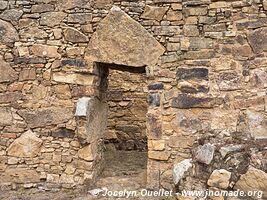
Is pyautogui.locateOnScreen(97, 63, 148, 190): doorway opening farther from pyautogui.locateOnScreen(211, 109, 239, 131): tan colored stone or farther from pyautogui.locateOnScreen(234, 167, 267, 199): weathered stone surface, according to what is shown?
pyautogui.locateOnScreen(234, 167, 267, 199): weathered stone surface

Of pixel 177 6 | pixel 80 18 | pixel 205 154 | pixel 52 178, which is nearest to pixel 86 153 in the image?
pixel 52 178

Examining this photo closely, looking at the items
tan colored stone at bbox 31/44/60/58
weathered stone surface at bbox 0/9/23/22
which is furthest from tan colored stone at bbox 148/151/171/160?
weathered stone surface at bbox 0/9/23/22

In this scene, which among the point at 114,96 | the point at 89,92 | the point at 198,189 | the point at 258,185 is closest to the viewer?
the point at 258,185

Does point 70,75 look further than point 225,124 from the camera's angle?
Yes

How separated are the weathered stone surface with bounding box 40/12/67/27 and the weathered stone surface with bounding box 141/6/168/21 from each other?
A: 992 mm

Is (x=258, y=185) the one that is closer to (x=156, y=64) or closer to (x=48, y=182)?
(x=156, y=64)

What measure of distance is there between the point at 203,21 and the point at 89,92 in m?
1.58

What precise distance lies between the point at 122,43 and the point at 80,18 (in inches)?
23.3

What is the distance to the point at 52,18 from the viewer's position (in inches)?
189

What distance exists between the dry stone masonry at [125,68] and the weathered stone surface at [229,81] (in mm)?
11

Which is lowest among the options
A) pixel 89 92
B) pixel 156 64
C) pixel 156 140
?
pixel 156 140

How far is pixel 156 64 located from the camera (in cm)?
465

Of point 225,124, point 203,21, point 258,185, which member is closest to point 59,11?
point 203,21

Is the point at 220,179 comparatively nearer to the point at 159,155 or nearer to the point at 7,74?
the point at 159,155
